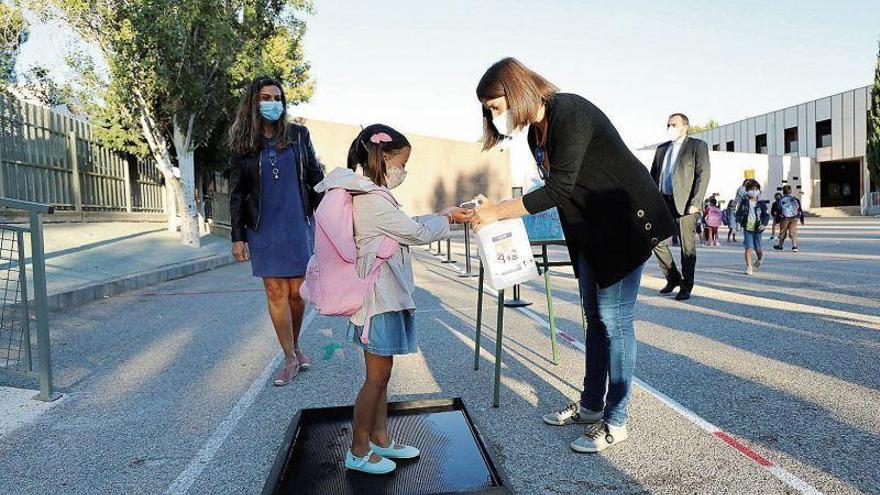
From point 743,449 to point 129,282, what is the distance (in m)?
9.94

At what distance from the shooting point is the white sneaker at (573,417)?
3.55 metres

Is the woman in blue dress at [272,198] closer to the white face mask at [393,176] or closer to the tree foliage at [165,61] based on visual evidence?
the white face mask at [393,176]

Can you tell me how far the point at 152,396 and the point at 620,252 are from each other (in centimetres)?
329

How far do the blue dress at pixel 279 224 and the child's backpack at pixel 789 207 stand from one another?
13.6 m

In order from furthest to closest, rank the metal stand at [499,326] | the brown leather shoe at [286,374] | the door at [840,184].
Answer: the door at [840,184], the brown leather shoe at [286,374], the metal stand at [499,326]

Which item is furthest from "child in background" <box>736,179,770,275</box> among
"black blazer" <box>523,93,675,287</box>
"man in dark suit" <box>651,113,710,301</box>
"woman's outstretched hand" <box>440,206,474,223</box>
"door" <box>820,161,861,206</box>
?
"door" <box>820,161,861,206</box>

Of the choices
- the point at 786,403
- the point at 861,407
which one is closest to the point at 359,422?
the point at 786,403

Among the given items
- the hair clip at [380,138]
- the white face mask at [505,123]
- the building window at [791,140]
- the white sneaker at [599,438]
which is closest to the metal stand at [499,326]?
the white sneaker at [599,438]

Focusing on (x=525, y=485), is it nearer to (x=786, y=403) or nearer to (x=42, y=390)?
(x=786, y=403)

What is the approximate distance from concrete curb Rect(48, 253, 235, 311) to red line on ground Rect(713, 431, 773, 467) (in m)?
8.03

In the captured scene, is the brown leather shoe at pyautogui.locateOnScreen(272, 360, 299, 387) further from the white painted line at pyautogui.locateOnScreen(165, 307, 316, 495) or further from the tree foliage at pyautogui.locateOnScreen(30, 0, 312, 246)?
the tree foliage at pyautogui.locateOnScreen(30, 0, 312, 246)

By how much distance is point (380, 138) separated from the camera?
9.57 ft

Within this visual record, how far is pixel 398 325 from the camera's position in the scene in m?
2.95

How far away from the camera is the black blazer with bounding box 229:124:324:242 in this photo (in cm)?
454
